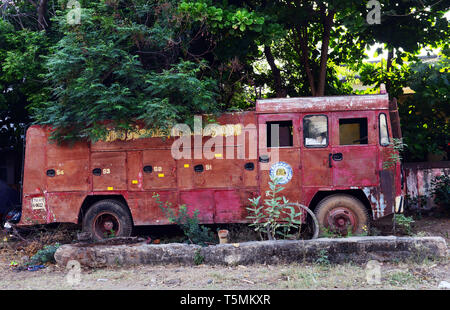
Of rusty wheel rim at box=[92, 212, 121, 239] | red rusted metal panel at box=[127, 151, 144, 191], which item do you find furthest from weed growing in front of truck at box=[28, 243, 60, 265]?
red rusted metal panel at box=[127, 151, 144, 191]

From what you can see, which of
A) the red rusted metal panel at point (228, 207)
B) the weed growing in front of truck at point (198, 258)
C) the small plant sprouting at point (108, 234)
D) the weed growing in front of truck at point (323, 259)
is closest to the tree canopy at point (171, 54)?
the red rusted metal panel at point (228, 207)

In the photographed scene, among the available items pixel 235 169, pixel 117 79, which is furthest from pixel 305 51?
pixel 117 79

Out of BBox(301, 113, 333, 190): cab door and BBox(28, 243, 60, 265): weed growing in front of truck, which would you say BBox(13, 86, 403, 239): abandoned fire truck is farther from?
BBox(28, 243, 60, 265): weed growing in front of truck

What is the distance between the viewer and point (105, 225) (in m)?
7.90

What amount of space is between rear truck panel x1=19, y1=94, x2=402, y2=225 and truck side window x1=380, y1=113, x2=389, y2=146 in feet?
0.34

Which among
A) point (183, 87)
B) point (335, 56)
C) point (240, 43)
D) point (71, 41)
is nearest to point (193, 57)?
point (240, 43)

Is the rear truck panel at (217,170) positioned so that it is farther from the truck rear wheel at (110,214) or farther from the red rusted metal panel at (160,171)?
the truck rear wheel at (110,214)

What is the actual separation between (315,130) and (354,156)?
86 cm

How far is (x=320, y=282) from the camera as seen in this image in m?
5.28

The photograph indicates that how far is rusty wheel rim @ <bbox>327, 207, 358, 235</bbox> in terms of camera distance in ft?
24.0

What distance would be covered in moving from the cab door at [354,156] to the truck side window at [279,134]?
2.70 feet

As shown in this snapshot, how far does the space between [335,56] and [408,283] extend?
26.8 feet

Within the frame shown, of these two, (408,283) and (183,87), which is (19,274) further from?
(408,283)

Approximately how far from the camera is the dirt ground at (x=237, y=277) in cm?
529
